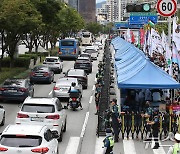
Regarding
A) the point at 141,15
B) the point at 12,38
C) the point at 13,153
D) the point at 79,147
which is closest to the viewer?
the point at 13,153

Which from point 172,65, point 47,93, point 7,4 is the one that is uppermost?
point 7,4

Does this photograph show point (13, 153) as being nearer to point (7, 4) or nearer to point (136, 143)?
point (136, 143)

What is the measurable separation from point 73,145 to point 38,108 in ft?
6.00

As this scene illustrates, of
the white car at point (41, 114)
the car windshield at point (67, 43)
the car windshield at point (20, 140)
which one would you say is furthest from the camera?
the car windshield at point (67, 43)

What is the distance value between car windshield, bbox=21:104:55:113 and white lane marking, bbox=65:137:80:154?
55.5 inches

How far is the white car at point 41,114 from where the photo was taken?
687 inches

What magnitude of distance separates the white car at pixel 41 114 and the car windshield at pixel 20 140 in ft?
15.3

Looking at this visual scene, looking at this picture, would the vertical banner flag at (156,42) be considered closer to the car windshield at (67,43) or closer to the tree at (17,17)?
the tree at (17,17)

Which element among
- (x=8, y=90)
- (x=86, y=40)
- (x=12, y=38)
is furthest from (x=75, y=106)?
(x=86, y=40)

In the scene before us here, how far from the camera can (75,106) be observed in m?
25.7

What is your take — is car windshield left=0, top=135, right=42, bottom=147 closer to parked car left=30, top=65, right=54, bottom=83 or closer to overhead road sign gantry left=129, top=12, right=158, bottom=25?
parked car left=30, top=65, right=54, bottom=83

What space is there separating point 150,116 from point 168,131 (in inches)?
46.8

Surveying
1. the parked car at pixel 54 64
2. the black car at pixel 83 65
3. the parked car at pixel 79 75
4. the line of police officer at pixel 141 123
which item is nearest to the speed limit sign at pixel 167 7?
the line of police officer at pixel 141 123

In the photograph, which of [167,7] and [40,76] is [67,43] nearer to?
[40,76]
